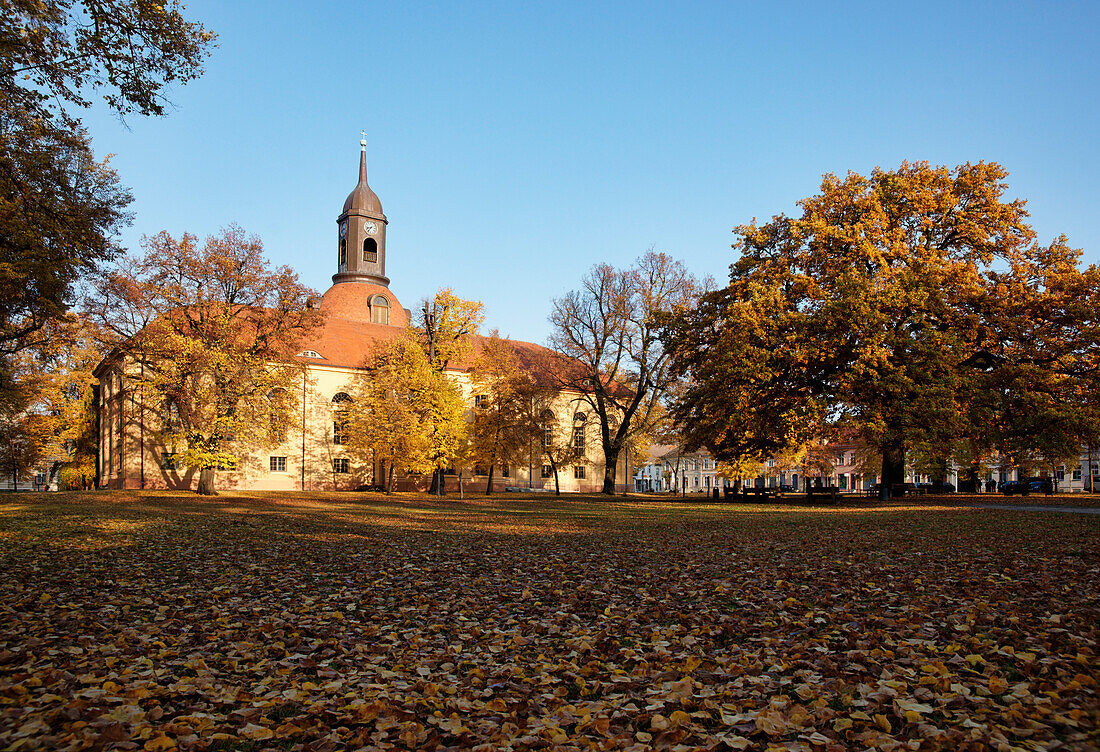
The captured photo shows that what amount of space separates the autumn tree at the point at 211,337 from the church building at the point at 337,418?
2845mm

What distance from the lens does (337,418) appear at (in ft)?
157

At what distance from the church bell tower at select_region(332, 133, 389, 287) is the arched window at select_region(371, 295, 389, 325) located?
186 cm

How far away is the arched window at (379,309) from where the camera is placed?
5766cm

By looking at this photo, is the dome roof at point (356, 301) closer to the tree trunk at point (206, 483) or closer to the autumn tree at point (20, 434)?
the autumn tree at point (20, 434)

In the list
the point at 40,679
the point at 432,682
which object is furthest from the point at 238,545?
the point at 432,682

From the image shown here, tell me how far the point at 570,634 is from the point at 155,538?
1101cm

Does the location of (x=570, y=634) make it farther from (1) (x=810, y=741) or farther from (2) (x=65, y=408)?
(2) (x=65, y=408)

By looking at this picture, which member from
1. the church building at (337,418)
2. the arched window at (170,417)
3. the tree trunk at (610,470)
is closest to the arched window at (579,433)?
the church building at (337,418)

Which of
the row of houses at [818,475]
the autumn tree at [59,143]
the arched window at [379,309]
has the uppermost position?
the arched window at [379,309]

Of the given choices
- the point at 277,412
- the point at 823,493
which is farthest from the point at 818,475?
the point at 277,412

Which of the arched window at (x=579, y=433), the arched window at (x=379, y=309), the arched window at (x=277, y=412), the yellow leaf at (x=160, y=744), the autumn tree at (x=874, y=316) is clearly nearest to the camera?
the yellow leaf at (x=160, y=744)

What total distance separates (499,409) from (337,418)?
1503cm

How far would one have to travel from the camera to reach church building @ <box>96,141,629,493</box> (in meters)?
42.4

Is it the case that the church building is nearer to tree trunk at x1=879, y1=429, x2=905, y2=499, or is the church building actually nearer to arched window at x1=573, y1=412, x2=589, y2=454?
arched window at x1=573, y1=412, x2=589, y2=454
